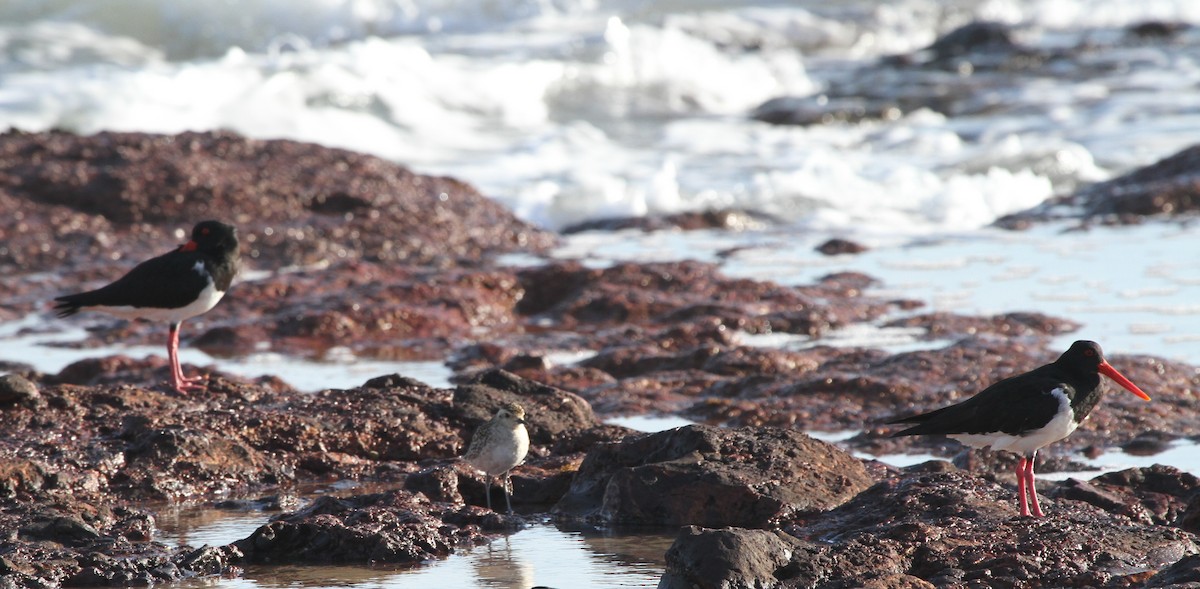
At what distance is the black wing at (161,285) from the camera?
880 cm

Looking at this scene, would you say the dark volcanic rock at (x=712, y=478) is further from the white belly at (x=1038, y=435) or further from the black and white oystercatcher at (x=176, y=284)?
the black and white oystercatcher at (x=176, y=284)

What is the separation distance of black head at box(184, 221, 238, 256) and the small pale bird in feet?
10.5

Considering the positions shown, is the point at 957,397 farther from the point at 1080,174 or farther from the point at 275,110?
the point at 275,110

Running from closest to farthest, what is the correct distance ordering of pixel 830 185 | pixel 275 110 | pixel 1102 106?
pixel 830 185, pixel 275 110, pixel 1102 106

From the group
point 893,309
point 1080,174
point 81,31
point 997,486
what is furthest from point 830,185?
point 81,31

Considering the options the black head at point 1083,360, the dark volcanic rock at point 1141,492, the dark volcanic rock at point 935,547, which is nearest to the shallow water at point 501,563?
the dark volcanic rock at point 935,547

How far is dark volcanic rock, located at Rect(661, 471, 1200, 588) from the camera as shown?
4.75 meters

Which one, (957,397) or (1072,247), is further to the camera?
(1072,247)

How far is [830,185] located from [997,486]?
40.7ft

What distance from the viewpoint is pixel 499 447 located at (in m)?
6.32

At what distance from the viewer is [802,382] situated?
8.84m

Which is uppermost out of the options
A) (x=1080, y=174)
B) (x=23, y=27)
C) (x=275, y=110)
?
(x=23, y=27)

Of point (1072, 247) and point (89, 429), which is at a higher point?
point (89, 429)

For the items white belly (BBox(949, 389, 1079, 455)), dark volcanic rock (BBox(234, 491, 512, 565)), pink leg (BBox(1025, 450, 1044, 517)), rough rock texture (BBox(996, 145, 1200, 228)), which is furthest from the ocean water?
pink leg (BBox(1025, 450, 1044, 517))
